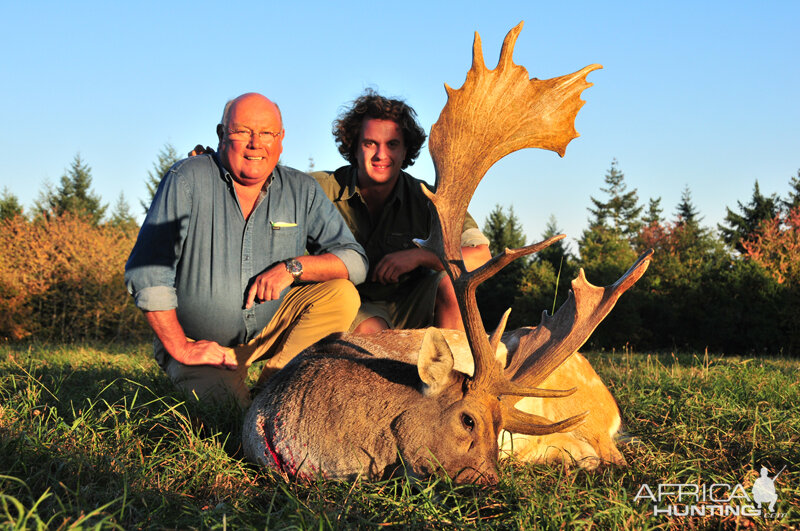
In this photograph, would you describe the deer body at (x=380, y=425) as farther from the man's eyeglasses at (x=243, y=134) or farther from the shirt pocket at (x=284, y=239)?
the man's eyeglasses at (x=243, y=134)

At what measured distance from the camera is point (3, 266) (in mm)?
14938

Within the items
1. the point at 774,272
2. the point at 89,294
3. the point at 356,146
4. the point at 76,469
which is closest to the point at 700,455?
the point at 76,469

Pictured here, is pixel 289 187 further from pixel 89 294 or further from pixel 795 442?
pixel 89 294

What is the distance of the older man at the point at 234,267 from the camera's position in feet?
14.2

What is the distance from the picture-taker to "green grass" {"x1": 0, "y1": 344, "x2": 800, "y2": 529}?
2.48 metres

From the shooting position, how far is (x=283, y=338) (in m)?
Result: 4.70

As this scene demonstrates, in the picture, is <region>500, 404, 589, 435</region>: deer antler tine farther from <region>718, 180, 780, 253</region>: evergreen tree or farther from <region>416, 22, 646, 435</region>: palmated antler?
<region>718, 180, 780, 253</region>: evergreen tree

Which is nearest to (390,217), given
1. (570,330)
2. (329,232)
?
(329,232)

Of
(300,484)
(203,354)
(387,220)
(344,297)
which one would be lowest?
(300,484)

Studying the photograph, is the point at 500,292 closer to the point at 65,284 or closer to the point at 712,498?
the point at 65,284

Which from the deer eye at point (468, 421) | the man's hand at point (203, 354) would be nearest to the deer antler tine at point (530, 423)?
the deer eye at point (468, 421)

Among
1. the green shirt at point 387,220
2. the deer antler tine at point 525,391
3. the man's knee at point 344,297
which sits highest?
the green shirt at point 387,220

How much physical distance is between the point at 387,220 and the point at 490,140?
2.62m

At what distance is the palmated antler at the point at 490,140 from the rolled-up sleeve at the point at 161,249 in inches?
71.5
